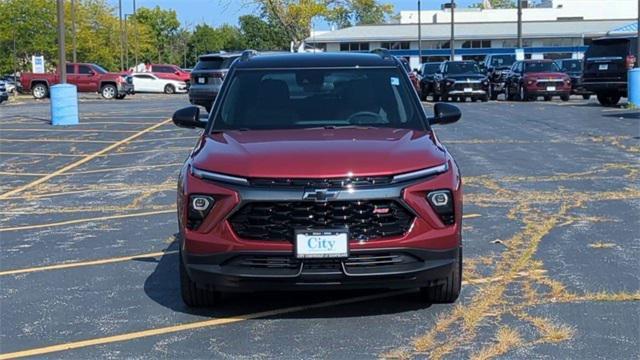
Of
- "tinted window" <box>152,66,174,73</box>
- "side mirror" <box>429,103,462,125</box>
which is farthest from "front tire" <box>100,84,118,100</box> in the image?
"side mirror" <box>429,103,462,125</box>

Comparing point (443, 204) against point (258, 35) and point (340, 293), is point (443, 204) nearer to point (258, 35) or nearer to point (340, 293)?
point (340, 293)

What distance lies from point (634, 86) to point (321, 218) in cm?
2243

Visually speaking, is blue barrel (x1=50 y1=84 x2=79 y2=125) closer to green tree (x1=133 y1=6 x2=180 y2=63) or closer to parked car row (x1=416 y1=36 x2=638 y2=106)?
parked car row (x1=416 y1=36 x2=638 y2=106)

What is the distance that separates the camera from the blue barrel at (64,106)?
75.6 ft

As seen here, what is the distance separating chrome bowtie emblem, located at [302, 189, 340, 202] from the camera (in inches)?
202

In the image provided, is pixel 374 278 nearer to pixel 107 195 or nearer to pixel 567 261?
pixel 567 261

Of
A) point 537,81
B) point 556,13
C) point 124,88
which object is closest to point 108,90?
point 124,88

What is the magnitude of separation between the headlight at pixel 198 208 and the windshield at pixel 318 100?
1.13 metres

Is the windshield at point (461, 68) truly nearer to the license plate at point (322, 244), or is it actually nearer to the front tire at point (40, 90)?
the front tire at point (40, 90)

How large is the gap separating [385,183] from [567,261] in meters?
2.56

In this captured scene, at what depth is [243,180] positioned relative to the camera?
5234 millimetres

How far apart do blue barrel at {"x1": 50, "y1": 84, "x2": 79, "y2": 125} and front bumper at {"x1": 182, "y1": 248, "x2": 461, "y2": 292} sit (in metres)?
18.9

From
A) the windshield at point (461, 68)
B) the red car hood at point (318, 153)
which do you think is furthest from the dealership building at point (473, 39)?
the red car hood at point (318, 153)

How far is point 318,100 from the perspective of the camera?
6598 mm
